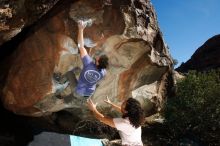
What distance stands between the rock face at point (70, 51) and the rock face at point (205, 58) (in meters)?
22.4

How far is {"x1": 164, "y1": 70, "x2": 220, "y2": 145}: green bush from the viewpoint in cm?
1808

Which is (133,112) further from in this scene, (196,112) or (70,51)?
(196,112)

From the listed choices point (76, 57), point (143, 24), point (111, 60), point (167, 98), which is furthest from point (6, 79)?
point (167, 98)

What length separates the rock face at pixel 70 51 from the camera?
11328 millimetres

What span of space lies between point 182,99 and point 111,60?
7.28m

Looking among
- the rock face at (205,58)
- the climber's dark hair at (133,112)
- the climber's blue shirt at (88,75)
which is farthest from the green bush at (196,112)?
the rock face at (205,58)

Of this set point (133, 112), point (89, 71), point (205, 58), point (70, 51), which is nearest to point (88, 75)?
point (89, 71)

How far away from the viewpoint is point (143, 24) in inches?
500

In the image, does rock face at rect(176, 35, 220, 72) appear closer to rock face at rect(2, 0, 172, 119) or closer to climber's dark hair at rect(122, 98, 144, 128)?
rock face at rect(2, 0, 172, 119)

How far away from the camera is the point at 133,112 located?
555 centimetres

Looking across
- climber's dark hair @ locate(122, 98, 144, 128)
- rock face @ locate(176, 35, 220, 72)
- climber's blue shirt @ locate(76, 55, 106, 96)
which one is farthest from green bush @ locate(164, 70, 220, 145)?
rock face @ locate(176, 35, 220, 72)

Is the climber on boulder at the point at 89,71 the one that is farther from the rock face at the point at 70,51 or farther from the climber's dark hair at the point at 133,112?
the rock face at the point at 70,51

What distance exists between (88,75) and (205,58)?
29.3m

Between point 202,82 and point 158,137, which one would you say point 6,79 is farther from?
point 202,82
